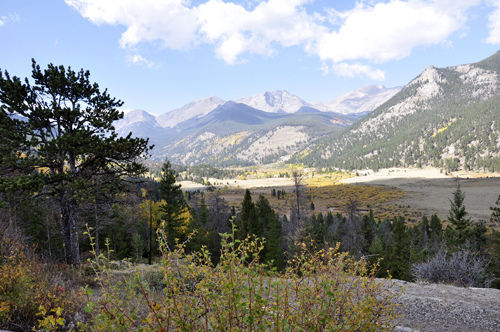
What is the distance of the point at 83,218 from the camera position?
816 inches

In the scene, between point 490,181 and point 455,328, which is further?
point 490,181

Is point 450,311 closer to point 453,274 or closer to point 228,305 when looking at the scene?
point 453,274

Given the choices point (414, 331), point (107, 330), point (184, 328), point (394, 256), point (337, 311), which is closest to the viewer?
point (184, 328)

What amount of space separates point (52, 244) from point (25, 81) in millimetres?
18842

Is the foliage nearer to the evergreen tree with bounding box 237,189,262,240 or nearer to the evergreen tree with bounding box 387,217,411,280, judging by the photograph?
the evergreen tree with bounding box 237,189,262,240

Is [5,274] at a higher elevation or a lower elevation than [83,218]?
higher

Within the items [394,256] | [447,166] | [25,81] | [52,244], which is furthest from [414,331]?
[447,166]

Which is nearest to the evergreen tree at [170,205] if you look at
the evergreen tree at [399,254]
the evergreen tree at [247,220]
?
the evergreen tree at [247,220]

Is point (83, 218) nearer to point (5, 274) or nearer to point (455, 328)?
point (5, 274)

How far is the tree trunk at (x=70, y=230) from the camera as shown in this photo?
11.9 m

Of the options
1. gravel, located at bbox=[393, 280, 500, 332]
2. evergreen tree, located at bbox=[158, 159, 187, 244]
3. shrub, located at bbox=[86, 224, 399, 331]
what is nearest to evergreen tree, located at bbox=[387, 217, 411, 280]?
gravel, located at bbox=[393, 280, 500, 332]

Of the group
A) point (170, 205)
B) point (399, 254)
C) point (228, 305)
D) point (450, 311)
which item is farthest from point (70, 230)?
point (399, 254)

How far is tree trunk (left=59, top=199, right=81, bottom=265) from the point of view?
39.0 ft

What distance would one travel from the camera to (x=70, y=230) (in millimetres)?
12055
